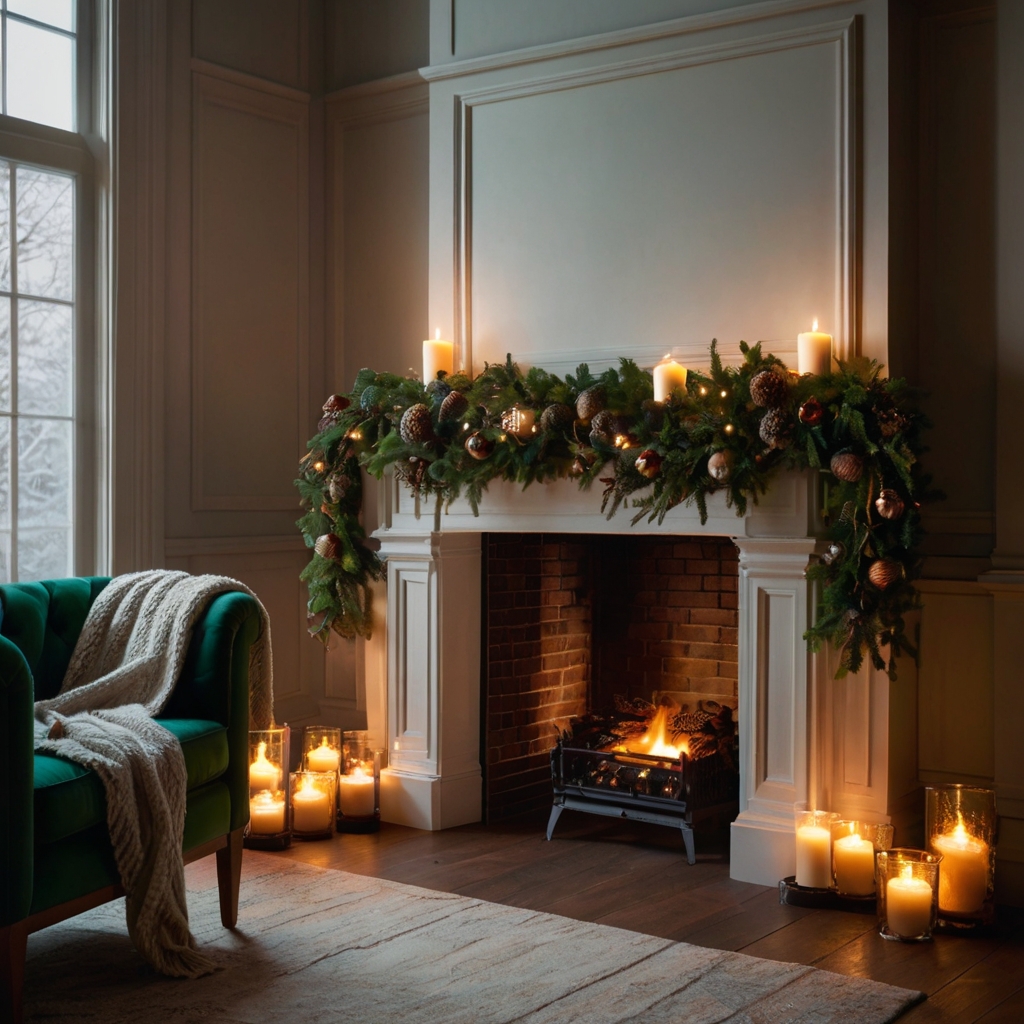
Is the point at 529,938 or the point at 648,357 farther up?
the point at 648,357

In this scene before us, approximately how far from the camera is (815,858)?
331 centimetres

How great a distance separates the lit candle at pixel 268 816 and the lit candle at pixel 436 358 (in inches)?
55.4

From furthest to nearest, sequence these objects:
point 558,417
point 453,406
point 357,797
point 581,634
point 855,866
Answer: point 581,634 → point 357,797 → point 453,406 → point 558,417 → point 855,866

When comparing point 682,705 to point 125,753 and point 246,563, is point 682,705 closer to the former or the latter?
point 246,563

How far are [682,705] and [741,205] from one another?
1.73 meters

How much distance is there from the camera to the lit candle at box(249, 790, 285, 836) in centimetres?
379

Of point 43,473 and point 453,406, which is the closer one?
point 453,406

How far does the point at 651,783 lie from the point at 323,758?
3.58 feet

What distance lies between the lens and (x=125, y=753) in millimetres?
2686

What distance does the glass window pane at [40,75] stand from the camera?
4043 millimetres

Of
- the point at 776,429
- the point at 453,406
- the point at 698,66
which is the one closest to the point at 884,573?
the point at 776,429

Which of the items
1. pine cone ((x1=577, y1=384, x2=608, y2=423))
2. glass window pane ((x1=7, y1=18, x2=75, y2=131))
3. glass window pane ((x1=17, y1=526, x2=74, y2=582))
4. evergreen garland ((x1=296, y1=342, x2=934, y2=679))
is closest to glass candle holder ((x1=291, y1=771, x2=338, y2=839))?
evergreen garland ((x1=296, y1=342, x2=934, y2=679))

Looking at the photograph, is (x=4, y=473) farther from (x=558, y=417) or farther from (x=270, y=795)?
(x=558, y=417)

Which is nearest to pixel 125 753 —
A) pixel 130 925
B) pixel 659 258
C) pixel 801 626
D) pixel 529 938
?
pixel 130 925
